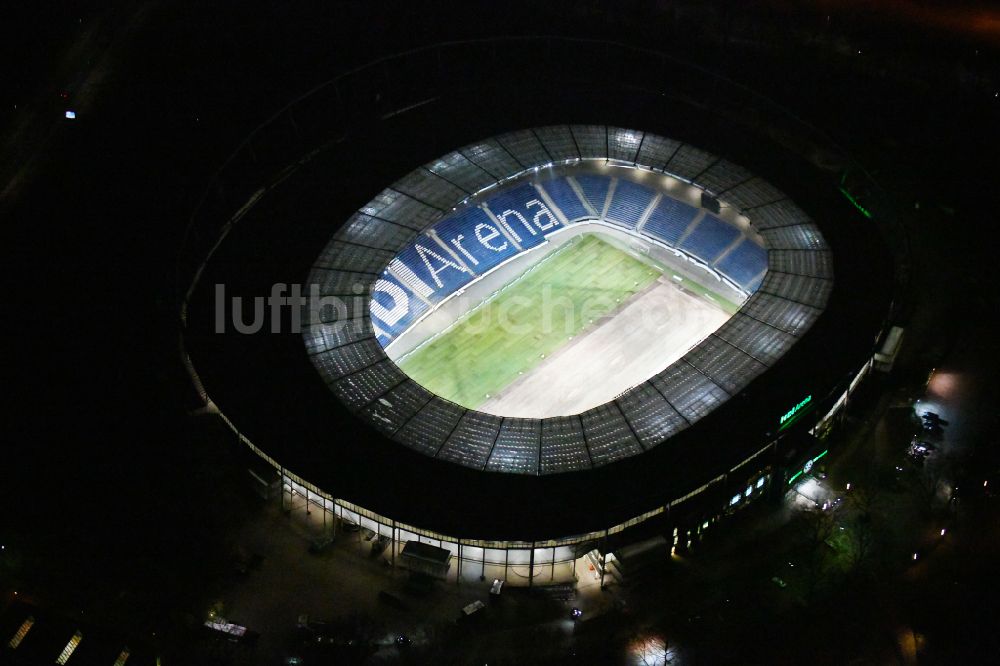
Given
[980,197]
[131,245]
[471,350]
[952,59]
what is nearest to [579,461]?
[471,350]

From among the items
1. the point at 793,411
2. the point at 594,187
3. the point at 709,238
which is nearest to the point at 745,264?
the point at 709,238

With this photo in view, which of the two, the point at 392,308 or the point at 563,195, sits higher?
the point at 563,195

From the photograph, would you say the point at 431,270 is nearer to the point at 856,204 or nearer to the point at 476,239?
the point at 476,239

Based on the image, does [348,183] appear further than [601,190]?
No

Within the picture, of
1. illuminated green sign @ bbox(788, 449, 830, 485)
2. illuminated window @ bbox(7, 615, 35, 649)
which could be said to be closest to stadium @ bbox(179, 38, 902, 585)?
illuminated green sign @ bbox(788, 449, 830, 485)

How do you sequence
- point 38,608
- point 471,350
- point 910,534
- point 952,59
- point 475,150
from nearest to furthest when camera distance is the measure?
point 38,608, point 910,534, point 471,350, point 475,150, point 952,59

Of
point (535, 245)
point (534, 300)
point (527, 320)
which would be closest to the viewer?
point (527, 320)

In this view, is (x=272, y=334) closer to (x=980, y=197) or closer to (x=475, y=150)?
(x=475, y=150)
